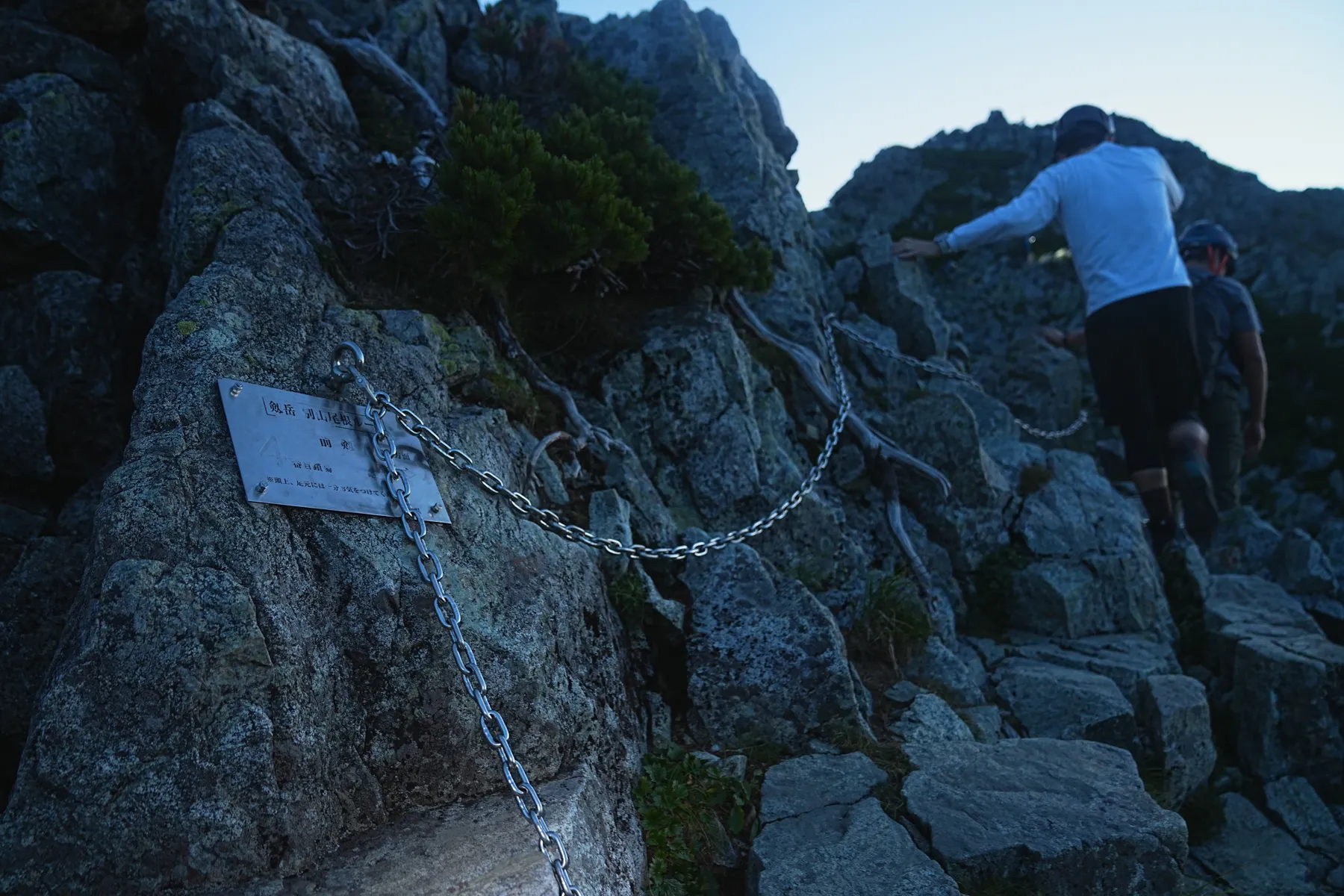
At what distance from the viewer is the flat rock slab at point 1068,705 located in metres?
6.67

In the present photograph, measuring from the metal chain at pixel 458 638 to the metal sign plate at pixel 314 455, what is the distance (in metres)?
0.07

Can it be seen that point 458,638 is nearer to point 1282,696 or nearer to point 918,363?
point 1282,696

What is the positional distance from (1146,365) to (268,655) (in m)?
8.98

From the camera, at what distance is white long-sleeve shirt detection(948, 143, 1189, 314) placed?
8711mm

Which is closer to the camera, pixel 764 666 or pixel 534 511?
pixel 534 511

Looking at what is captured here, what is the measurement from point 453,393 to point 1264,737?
8228mm

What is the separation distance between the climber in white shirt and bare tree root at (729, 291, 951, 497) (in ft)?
5.20

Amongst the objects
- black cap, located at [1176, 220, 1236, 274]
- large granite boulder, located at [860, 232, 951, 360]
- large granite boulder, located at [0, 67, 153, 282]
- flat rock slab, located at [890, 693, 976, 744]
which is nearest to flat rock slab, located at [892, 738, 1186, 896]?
flat rock slab, located at [890, 693, 976, 744]

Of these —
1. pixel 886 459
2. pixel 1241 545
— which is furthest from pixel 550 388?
pixel 1241 545

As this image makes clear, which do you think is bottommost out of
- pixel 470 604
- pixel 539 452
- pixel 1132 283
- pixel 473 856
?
pixel 473 856

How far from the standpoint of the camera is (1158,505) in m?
9.44

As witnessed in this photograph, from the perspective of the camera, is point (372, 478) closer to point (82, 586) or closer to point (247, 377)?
point (247, 377)

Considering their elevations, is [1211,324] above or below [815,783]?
above

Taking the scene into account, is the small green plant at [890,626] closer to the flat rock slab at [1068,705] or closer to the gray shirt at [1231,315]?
the flat rock slab at [1068,705]
